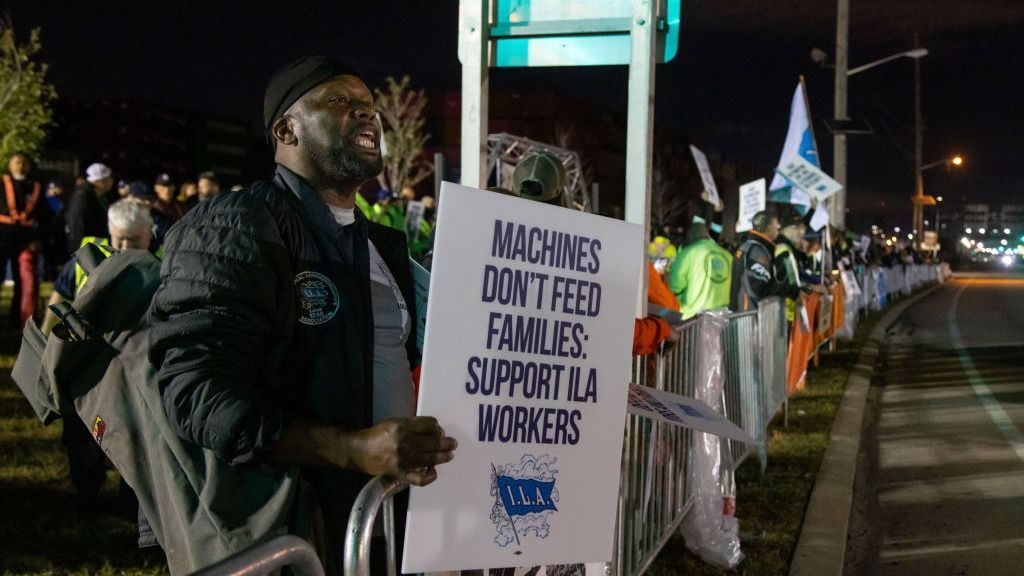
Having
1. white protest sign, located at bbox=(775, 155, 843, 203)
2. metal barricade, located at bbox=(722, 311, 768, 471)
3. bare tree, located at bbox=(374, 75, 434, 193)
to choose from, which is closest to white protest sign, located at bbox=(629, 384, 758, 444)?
metal barricade, located at bbox=(722, 311, 768, 471)

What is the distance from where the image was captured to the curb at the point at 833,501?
5.59 m

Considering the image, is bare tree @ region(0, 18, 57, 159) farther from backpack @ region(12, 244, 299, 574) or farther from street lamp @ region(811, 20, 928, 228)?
backpack @ region(12, 244, 299, 574)

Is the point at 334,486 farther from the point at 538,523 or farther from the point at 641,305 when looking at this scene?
the point at 641,305

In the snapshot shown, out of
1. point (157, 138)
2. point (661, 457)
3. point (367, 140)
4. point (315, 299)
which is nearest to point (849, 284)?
point (661, 457)

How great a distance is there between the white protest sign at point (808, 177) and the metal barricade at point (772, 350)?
5255 millimetres

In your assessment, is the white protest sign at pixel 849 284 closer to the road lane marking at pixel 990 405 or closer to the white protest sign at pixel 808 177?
the road lane marking at pixel 990 405

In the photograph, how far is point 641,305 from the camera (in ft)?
15.2

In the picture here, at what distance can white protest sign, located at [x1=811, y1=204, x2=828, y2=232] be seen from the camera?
15.8 m

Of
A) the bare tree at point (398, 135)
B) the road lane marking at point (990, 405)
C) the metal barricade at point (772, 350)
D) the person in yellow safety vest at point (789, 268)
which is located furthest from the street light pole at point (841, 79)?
the bare tree at point (398, 135)

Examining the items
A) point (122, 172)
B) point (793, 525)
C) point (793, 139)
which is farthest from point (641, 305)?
point (122, 172)

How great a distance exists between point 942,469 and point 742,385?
2174mm

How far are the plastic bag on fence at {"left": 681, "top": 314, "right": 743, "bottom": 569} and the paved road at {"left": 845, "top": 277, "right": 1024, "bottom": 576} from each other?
0.79 m

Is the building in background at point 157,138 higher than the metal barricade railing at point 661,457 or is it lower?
higher

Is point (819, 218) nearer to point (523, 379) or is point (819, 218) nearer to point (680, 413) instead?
point (680, 413)
